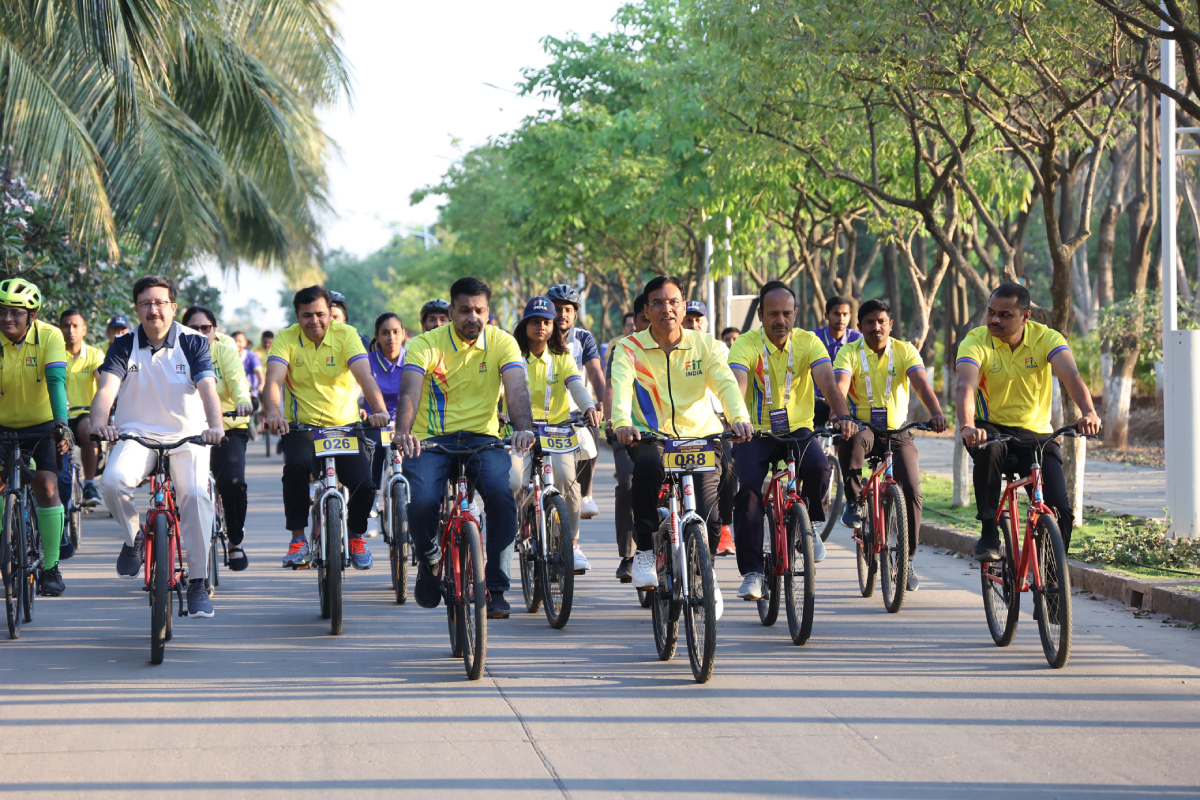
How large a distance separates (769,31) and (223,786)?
8.92 metres

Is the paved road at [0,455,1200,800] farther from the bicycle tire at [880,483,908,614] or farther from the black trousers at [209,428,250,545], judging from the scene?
the black trousers at [209,428,250,545]

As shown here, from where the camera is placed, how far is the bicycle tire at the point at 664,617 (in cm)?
669

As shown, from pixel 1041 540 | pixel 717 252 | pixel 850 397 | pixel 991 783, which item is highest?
pixel 717 252

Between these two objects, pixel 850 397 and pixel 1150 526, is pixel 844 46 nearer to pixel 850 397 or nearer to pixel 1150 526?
pixel 850 397

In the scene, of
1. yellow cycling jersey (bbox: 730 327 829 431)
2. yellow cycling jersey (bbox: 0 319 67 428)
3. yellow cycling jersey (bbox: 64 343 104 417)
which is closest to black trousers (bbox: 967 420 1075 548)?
yellow cycling jersey (bbox: 730 327 829 431)

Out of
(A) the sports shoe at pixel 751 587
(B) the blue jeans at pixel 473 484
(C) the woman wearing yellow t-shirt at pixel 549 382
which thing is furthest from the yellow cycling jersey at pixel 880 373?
(B) the blue jeans at pixel 473 484

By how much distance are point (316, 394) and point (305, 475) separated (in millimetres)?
526

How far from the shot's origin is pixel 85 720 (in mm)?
5859

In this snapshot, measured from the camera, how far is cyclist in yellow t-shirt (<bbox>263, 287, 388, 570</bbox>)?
855 cm

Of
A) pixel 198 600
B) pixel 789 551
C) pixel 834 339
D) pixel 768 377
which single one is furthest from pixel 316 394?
pixel 834 339

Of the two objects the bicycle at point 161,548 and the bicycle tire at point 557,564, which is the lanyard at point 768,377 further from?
the bicycle at point 161,548

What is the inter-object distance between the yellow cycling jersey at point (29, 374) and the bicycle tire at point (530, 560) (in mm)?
2881

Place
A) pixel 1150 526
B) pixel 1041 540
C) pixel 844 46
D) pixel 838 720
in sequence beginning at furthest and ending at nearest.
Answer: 1. pixel 844 46
2. pixel 1150 526
3. pixel 1041 540
4. pixel 838 720

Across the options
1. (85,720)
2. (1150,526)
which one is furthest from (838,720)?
(1150,526)
